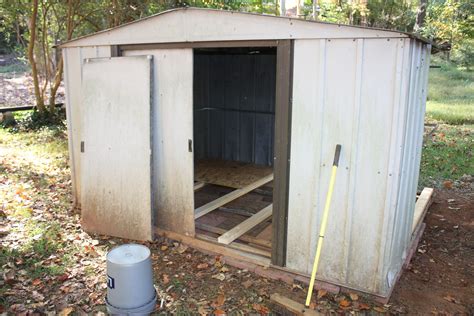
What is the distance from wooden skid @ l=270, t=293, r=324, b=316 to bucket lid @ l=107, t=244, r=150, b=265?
3.89 feet

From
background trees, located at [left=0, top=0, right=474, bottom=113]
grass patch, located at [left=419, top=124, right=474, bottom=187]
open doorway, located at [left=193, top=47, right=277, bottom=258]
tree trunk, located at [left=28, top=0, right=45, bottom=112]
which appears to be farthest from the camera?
background trees, located at [left=0, top=0, right=474, bottom=113]

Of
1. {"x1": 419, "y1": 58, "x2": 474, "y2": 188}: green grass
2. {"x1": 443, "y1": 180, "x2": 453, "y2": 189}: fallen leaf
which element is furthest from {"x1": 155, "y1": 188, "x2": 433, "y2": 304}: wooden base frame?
{"x1": 419, "y1": 58, "x2": 474, "y2": 188}: green grass

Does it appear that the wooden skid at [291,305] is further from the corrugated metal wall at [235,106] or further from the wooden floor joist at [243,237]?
the corrugated metal wall at [235,106]

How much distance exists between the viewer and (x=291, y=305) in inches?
138

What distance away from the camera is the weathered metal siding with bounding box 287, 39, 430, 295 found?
3.35m

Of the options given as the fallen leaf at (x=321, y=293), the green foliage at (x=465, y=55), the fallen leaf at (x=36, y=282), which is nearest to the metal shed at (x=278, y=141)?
the fallen leaf at (x=321, y=293)

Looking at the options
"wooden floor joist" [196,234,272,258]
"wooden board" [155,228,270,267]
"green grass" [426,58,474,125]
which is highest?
"green grass" [426,58,474,125]

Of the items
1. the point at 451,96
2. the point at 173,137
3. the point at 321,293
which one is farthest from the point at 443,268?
the point at 451,96

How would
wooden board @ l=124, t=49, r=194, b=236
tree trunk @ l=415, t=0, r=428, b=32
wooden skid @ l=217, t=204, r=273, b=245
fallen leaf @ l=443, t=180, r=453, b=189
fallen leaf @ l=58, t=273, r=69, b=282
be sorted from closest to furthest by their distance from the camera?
1. fallen leaf @ l=58, t=273, r=69, b=282
2. wooden board @ l=124, t=49, r=194, b=236
3. wooden skid @ l=217, t=204, r=273, b=245
4. fallen leaf @ l=443, t=180, r=453, b=189
5. tree trunk @ l=415, t=0, r=428, b=32

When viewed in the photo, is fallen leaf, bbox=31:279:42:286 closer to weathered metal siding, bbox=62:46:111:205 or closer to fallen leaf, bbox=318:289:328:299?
weathered metal siding, bbox=62:46:111:205

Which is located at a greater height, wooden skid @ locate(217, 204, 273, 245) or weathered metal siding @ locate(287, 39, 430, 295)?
weathered metal siding @ locate(287, 39, 430, 295)

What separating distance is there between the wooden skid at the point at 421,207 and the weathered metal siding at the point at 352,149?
4.39 feet

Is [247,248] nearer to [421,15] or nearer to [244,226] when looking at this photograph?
[244,226]

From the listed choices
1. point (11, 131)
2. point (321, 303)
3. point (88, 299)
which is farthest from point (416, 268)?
point (11, 131)
